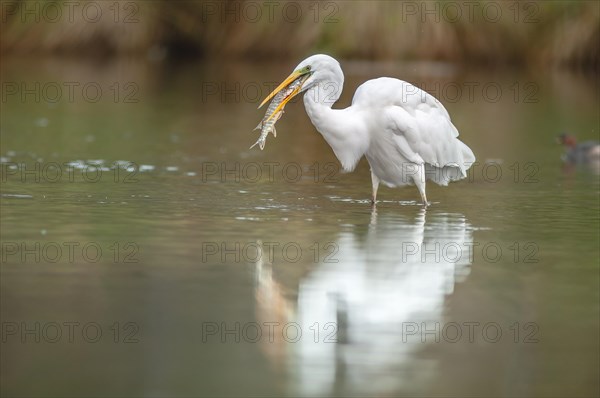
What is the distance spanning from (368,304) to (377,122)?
385cm

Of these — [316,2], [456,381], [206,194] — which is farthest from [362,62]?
[456,381]

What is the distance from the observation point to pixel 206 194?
11922 mm

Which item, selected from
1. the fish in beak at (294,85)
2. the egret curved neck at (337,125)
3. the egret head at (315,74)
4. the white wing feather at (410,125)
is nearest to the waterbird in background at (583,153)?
the white wing feather at (410,125)

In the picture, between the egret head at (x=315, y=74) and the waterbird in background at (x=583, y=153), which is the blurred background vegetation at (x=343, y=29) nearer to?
the waterbird in background at (x=583, y=153)

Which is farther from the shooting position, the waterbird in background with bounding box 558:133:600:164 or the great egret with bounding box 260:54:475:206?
the waterbird in background with bounding box 558:133:600:164

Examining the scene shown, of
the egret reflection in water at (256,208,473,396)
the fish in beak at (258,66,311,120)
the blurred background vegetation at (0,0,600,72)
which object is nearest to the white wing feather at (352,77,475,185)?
the fish in beak at (258,66,311,120)

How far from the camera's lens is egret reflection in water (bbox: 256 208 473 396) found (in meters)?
5.99

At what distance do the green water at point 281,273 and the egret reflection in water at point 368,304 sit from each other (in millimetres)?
16

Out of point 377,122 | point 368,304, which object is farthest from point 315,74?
point 368,304

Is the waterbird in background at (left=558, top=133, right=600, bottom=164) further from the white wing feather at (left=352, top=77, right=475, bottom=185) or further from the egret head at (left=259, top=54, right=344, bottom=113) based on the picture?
the egret head at (left=259, top=54, right=344, bottom=113)

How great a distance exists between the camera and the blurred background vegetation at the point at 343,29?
3334 centimetres

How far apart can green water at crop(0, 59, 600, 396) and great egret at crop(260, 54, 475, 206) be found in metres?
0.39

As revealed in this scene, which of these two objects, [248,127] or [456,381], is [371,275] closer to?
[456,381]

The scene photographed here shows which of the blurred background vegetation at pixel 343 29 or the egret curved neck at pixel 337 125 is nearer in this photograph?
the egret curved neck at pixel 337 125
